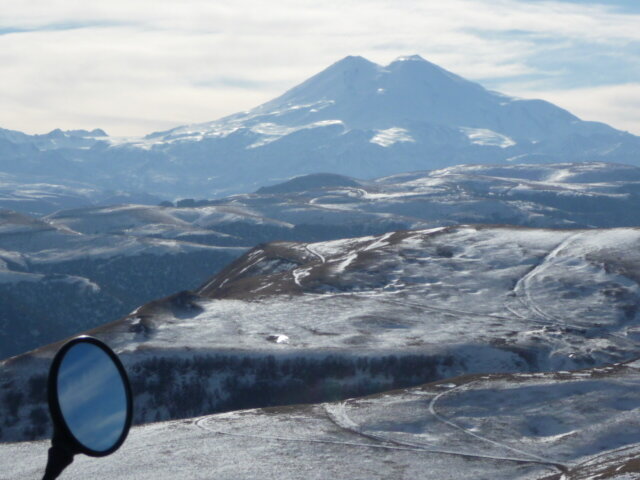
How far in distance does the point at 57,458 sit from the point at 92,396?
1.58m

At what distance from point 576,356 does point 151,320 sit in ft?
146

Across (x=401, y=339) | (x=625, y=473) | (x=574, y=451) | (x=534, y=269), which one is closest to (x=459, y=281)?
(x=534, y=269)

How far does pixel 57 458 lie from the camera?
795 cm

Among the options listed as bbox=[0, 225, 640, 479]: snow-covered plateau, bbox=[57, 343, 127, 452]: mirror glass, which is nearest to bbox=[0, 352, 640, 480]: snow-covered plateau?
bbox=[0, 225, 640, 479]: snow-covered plateau

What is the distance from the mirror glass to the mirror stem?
320mm

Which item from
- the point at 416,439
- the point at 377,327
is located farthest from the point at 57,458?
the point at 377,327

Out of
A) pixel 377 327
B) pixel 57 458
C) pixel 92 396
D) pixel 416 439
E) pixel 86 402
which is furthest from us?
pixel 377 327

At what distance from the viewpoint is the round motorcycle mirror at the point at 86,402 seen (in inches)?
316

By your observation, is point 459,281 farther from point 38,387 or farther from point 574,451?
point 574,451

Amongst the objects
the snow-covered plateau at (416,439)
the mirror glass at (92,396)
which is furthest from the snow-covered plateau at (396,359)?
the mirror glass at (92,396)

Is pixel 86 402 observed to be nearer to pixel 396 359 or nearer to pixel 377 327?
pixel 396 359

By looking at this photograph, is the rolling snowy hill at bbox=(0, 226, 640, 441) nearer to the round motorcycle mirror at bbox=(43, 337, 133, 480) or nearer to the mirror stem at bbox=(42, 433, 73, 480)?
the round motorcycle mirror at bbox=(43, 337, 133, 480)

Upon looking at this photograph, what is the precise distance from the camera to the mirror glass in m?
8.70

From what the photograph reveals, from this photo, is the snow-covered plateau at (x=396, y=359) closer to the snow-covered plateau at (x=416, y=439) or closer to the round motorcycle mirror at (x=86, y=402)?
the snow-covered plateau at (x=416, y=439)
